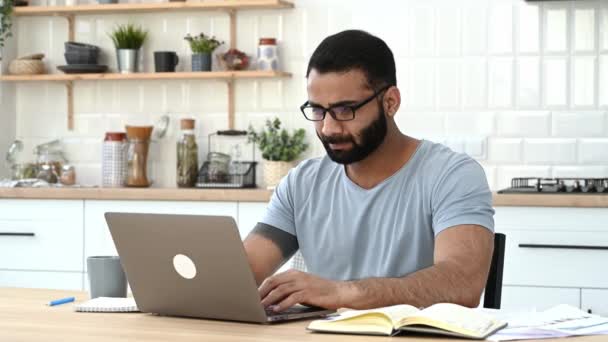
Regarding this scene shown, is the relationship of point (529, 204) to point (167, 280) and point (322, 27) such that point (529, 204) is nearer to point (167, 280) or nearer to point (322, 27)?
point (322, 27)

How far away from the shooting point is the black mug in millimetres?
4789

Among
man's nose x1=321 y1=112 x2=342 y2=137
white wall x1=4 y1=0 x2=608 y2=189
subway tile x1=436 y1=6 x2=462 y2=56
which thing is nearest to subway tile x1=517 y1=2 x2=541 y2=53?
white wall x1=4 y1=0 x2=608 y2=189

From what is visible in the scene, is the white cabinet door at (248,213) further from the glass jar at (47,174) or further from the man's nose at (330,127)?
A: the man's nose at (330,127)

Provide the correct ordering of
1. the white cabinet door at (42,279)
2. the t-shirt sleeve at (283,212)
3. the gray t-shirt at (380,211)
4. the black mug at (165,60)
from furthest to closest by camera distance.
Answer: the black mug at (165,60), the white cabinet door at (42,279), the t-shirt sleeve at (283,212), the gray t-shirt at (380,211)

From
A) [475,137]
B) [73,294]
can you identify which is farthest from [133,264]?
[475,137]

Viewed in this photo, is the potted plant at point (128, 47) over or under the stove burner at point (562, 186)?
over

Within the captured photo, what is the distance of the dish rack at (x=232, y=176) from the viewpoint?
4600 mm

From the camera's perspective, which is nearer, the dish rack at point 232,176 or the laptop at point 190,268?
the laptop at point 190,268

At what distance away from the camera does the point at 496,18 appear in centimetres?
450

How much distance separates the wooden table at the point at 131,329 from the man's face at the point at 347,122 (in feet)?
1.93

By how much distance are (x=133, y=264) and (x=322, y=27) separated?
287 cm

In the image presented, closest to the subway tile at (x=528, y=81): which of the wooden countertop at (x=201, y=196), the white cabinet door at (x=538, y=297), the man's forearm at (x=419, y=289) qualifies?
the wooden countertop at (x=201, y=196)

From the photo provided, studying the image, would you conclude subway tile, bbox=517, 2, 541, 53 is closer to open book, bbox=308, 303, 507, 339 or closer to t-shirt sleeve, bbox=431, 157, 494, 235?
t-shirt sleeve, bbox=431, 157, 494, 235

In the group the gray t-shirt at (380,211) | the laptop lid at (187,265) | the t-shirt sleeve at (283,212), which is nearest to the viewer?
the laptop lid at (187,265)
